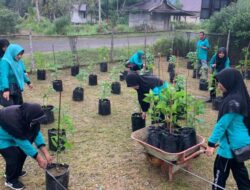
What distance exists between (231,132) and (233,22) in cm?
1098

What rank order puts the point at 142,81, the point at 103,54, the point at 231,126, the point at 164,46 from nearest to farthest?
1. the point at 231,126
2. the point at 142,81
3. the point at 103,54
4. the point at 164,46

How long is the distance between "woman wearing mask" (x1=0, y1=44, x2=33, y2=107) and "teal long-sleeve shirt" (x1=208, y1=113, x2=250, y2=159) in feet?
11.4

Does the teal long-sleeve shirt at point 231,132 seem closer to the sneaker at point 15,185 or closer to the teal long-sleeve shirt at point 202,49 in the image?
the sneaker at point 15,185

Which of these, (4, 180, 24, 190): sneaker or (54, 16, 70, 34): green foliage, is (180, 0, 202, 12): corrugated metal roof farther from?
(4, 180, 24, 190): sneaker

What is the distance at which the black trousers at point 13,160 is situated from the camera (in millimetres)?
3969

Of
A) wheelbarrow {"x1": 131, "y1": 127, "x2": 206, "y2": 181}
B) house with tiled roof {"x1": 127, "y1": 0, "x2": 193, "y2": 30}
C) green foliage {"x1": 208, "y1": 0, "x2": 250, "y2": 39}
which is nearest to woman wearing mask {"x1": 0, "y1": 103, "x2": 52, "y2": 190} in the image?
wheelbarrow {"x1": 131, "y1": 127, "x2": 206, "y2": 181}

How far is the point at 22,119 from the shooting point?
12.1 feet

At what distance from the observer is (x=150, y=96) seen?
15.4 feet

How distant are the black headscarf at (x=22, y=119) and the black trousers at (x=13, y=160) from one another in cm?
37

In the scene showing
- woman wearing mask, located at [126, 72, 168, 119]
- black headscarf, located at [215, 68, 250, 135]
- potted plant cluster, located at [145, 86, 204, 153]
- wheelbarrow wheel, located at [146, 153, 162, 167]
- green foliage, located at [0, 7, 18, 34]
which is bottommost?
wheelbarrow wheel, located at [146, 153, 162, 167]

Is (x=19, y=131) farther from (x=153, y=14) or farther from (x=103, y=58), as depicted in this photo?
(x=153, y=14)

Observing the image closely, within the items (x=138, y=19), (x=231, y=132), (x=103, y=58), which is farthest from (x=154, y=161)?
(x=138, y=19)

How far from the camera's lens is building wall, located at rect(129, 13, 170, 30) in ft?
117

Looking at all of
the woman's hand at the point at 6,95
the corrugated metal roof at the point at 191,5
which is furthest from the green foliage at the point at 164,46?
the corrugated metal roof at the point at 191,5
